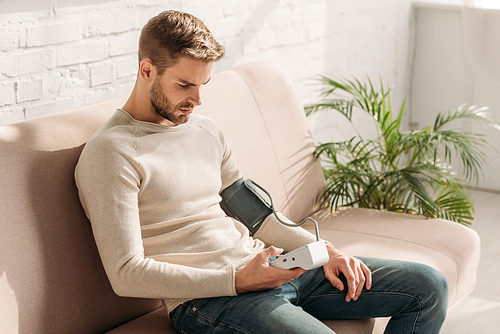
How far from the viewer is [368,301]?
1.42 m

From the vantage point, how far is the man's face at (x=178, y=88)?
1347 millimetres

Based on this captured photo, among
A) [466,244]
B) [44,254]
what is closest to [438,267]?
[466,244]

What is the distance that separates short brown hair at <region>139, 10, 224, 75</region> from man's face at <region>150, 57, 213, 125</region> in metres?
0.02

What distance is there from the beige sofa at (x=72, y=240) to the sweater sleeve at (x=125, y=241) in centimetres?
11

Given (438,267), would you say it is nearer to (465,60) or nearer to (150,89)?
(150,89)

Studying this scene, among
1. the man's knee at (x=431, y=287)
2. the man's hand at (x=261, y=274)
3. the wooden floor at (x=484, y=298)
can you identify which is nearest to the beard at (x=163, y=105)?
the man's hand at (x=261, y=274)

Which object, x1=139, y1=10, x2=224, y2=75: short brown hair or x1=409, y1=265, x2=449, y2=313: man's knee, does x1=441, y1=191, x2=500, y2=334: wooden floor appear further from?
x1=139, y1=10, x2=224, y2=75: short brown hair

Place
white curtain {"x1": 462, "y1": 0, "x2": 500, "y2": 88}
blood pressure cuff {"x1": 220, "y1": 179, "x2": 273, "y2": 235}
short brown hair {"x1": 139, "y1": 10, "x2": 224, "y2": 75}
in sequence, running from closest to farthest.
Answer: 1. short brown hair {"x1": 139, "y1": 10, "x2": 224, "y2": 75}
2. blood pressure cuff {"x1": 220, "y1": 179, "x2": 273, "y2": 235}
3. white curtain {"x1": 462, "y1": 0, "x2": 500, "y2": 88}

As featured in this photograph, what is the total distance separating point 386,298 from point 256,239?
1.26 ft

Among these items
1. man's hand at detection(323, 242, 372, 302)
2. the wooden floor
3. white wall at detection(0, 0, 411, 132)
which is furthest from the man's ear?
the wooden floor

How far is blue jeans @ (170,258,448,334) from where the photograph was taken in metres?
1.27

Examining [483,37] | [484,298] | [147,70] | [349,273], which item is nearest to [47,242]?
[147,70]

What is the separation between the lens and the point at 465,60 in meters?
3.44

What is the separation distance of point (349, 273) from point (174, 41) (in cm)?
Result: 70
